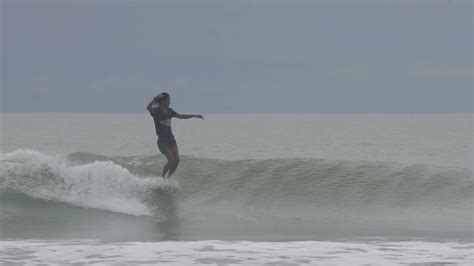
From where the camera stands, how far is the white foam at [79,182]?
1494 centimetres

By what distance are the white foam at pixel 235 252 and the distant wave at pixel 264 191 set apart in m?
2.05

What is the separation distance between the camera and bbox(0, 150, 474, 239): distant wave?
1402cm

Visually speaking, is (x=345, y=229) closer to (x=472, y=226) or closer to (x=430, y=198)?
(x=472, y=226)

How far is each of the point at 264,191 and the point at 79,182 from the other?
3.88 meters

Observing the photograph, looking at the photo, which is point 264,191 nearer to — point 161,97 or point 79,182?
point 161,97

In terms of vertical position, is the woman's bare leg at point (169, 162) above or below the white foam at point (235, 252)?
above

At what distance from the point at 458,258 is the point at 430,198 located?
237 inches

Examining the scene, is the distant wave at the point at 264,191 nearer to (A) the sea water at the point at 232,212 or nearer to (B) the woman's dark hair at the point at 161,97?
(A) the sea water at the point at 232,212

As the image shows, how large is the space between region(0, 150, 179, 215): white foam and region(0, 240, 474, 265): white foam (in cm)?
378

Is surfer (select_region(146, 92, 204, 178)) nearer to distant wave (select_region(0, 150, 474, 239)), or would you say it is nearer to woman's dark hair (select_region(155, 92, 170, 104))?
woman's dark hair (select_region(155, 92, 170, 104))

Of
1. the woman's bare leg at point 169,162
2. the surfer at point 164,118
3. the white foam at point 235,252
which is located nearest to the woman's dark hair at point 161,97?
the surfer at point 164,118

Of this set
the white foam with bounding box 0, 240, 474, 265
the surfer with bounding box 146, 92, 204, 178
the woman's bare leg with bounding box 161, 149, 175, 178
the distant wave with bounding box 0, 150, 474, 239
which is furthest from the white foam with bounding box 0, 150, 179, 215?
the white foam with bounding box 0, 240, 474, 265

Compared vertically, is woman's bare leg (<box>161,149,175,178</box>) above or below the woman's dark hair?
below

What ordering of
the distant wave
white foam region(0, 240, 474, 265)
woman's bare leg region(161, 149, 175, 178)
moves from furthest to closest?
woman's bare leg region(161, 149, 175, 178)
the distant wave
white foam region(0, 240, 474, 265)
